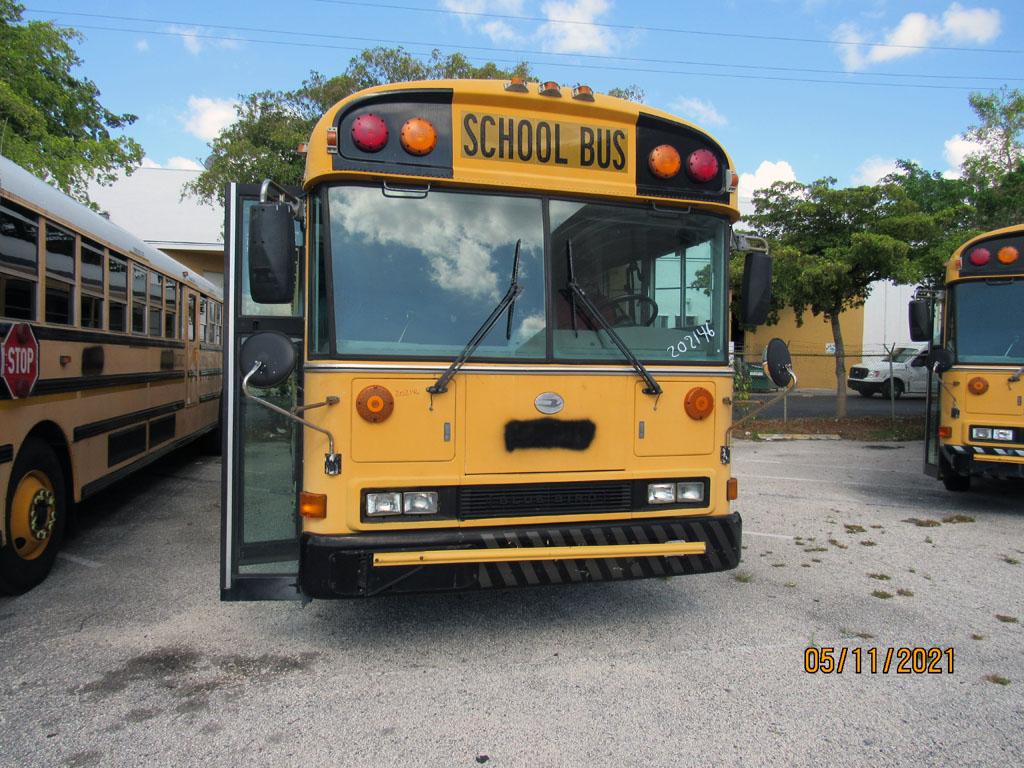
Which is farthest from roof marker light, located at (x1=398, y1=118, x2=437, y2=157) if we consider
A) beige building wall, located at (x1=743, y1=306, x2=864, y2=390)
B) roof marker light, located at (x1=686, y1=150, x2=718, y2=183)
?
beige building wall, located at (x1=743, y1=306, x2=864, y2=390)

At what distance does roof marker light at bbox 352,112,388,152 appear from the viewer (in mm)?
3498

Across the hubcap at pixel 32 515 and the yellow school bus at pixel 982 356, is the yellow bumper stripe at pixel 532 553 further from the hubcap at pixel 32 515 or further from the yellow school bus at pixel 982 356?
the yellow school bus at pixel 982 356

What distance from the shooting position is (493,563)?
353 cm

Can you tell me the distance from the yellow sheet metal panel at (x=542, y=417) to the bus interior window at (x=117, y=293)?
3.95 m

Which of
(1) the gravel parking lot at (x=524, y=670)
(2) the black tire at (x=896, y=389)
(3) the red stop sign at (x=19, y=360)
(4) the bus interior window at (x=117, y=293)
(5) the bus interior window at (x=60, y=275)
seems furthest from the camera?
(2) the black tire at (x=896, y=389)

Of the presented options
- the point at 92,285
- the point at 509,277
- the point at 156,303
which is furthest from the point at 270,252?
the point at 156,303

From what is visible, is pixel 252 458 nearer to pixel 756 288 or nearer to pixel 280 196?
pixel 280 196

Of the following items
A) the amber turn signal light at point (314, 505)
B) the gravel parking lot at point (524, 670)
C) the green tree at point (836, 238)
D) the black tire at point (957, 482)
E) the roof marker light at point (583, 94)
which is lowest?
the gravel parking lot at point (524, 670)

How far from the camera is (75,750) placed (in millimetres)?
2914

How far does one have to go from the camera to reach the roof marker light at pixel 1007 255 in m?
7.20

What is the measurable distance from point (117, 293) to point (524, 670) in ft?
15.8

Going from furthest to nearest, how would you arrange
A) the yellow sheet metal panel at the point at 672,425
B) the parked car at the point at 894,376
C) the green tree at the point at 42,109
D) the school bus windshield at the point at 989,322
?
1. the parked car at the point at 894,376
2. the green tree at the point at 42,109
3. the school bus windshield at the point at 989,322
4. the yellow sheet metal panel at the point at 672,425

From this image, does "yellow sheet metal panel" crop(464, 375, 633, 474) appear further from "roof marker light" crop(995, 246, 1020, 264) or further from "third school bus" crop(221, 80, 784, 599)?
"roof marker light" crop(995, 246, 1020, 264)
